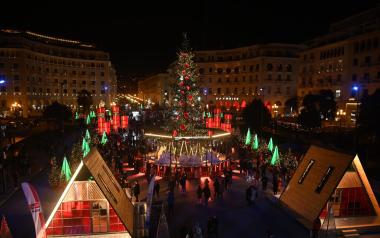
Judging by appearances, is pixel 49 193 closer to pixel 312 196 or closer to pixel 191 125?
pixel 191 125

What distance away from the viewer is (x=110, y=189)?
1325 centimetres

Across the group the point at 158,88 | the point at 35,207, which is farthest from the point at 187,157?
the point at 158,88

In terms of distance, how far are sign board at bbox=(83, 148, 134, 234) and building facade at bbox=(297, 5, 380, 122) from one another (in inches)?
1313

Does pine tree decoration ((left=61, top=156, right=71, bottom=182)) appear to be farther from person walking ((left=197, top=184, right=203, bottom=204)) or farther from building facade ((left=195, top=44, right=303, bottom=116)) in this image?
building facade ((left=195, top=44, right=303, bottom=116))

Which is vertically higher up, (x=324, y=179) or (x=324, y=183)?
(x=324, y=179)

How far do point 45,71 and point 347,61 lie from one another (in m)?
60.3

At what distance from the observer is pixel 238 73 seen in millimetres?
75375

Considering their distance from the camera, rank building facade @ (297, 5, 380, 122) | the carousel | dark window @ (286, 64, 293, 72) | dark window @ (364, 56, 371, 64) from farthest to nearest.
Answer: dark window @ (286, 64, 293, 72)
dark window @ (364, 56, 371, 64)
building facade @ (297, 5, 380, 122)
the carousel

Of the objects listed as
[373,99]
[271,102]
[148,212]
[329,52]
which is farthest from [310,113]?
[271,102]

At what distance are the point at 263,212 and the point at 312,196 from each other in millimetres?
2798

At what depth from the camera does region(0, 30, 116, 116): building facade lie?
64688 mm

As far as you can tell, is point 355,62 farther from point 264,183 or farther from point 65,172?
point 65,172

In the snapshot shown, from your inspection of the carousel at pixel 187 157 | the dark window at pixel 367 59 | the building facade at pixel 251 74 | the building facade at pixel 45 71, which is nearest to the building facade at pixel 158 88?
the building facade at pixel 251 74

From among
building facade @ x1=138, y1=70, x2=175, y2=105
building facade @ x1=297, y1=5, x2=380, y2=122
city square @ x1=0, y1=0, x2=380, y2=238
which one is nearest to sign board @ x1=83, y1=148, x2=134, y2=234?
city square @ x1=0, y1=0, x2=380, y2=238
